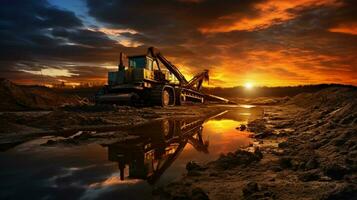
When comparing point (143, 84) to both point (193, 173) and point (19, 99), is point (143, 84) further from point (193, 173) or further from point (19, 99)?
point (193, 173)

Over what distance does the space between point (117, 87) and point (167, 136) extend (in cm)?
1394

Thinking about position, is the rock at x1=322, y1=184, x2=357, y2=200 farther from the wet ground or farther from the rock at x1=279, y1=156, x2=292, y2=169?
the wet ground

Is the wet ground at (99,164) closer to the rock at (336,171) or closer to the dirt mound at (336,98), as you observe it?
the rock at (336,171)

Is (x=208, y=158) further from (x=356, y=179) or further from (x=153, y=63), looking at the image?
(x=153, y=63)

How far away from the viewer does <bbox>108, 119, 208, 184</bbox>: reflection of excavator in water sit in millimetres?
5512

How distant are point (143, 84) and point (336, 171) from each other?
66.3 ft

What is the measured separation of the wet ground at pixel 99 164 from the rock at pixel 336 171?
2162 millimetres

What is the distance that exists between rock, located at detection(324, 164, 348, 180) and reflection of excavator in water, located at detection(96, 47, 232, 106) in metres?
18.5

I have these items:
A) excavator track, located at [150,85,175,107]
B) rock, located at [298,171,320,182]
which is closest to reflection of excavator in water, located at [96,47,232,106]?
excavator track, located at [150,85,175,107]

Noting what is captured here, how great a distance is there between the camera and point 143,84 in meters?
23.8

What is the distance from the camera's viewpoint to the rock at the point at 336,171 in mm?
4191

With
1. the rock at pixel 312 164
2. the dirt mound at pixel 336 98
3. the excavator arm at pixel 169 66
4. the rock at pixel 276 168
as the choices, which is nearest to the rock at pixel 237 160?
the rock at pixel 276 168

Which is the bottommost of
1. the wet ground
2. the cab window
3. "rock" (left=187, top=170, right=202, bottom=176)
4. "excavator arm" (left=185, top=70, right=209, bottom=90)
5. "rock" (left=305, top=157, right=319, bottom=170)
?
the wet ground

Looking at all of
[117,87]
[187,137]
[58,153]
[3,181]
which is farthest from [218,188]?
[117,87]
